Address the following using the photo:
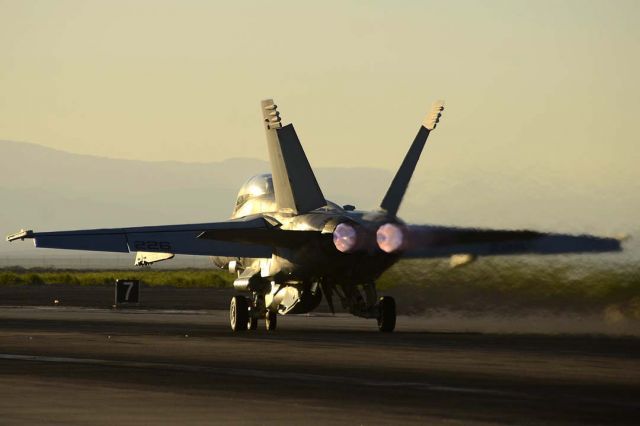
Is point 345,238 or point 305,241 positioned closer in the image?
point 345,238

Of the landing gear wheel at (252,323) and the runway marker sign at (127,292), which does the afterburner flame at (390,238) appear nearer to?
the landing gear wheel at (252,323)

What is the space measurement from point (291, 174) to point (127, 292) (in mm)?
30753

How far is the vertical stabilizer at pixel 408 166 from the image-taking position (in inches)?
1716

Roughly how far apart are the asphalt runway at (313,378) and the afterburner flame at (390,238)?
243 centimetres

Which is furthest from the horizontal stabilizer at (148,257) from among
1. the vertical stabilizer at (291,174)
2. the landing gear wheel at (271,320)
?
the vertical stabilizer at (291,174)

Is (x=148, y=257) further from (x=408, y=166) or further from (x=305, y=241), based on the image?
(x=408, y=166)

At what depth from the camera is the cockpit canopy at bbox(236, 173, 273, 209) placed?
4750cm

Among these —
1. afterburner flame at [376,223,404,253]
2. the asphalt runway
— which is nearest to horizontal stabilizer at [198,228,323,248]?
afterburner flame at [376,223,404,253]

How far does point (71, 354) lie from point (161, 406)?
38.6ft

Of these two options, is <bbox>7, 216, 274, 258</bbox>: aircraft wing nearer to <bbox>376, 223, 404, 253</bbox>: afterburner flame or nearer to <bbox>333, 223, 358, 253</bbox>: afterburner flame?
<bbox>333, 223, 358, 253</bbox>: afterburner flame

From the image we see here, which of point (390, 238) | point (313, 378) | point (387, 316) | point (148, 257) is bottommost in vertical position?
point (313, 378)

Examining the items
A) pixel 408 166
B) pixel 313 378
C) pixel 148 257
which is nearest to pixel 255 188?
pixel 148 257

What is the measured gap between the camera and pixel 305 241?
140 feet

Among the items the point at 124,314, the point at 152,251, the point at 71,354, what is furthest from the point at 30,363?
the point at 124,314
